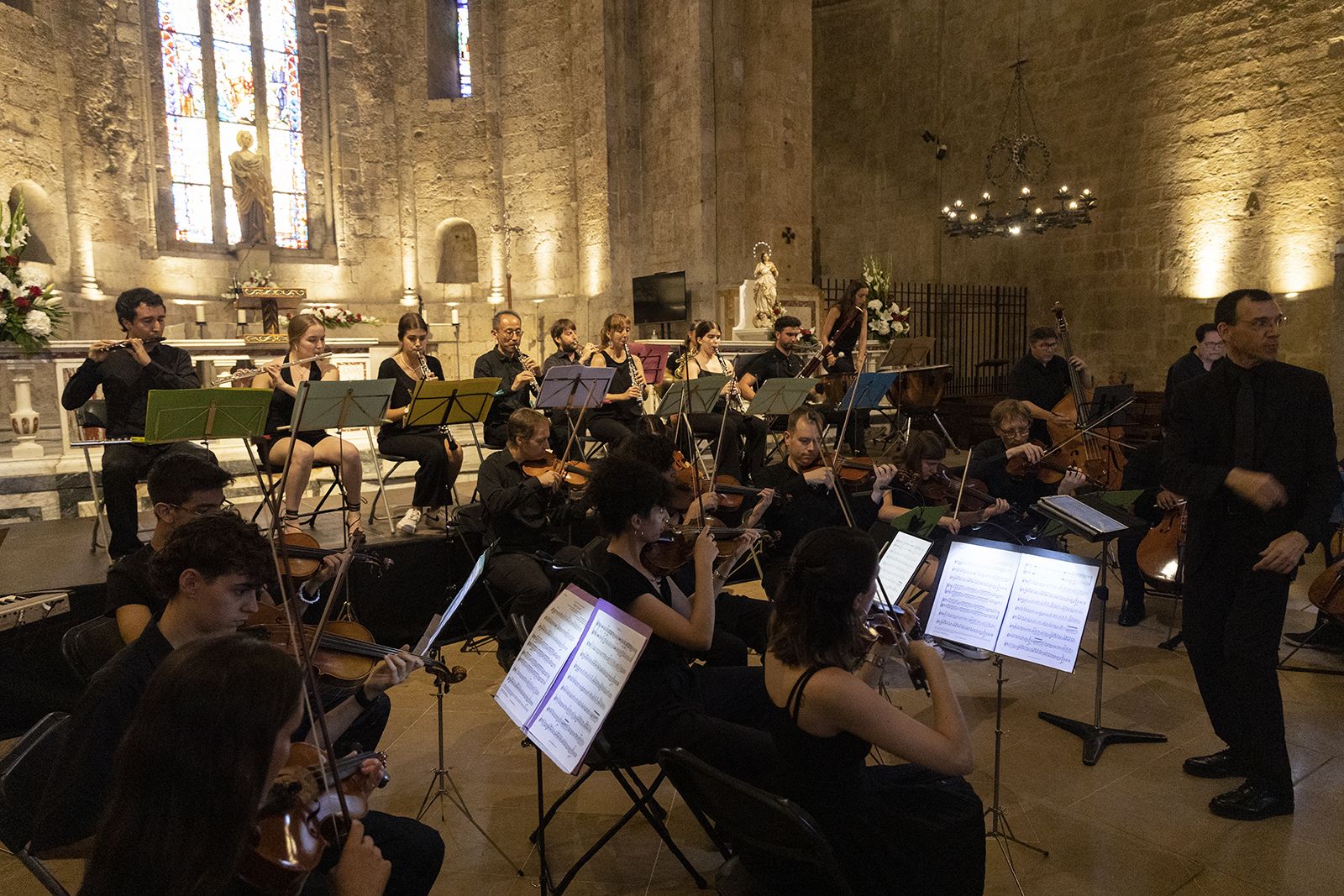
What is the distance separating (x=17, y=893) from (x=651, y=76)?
1132 cm

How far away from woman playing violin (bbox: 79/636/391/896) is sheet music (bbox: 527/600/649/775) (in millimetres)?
886

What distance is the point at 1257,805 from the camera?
303cm

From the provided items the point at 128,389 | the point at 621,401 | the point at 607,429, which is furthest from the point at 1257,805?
the point at 128,389

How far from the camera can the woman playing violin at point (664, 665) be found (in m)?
A: 2.59

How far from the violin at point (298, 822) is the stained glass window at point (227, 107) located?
12.0 m

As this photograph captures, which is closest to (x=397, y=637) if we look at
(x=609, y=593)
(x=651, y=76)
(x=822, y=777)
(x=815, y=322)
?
(x=609, y=593)

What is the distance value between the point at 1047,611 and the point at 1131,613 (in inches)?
102

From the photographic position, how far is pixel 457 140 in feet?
43.7

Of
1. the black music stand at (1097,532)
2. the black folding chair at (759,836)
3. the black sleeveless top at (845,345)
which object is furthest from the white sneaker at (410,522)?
the black sleeveless top at (845,345)

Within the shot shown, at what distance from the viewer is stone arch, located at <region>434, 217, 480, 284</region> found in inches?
539

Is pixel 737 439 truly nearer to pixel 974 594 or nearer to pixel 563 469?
pixel 563 469

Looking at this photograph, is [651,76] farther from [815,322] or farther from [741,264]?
[815,322]

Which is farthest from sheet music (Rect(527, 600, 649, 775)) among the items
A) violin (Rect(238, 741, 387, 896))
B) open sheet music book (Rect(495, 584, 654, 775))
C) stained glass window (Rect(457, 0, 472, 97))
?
stained glass window (Rect(457, 0, 472, 97))

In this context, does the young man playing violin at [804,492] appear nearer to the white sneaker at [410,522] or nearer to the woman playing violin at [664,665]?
the woman playing violin at [664,665]
